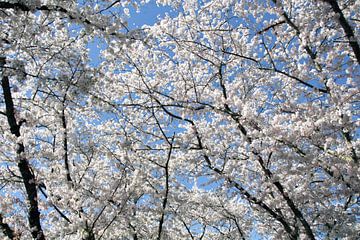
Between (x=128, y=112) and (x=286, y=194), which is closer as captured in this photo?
(x=286, y=194)

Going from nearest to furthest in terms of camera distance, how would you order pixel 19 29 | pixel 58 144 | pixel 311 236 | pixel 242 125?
pixel 19 29 → pixel 311 236 → pixel 242 125 → pixel 58 144

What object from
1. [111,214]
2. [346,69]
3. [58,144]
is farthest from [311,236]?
[58,144]

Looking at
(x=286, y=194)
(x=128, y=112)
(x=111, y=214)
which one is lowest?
(x=111, y=214)

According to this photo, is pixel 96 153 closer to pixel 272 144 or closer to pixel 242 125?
pixel 242 125

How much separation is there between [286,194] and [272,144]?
4.55ft

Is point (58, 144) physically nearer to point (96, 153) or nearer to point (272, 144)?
point (96, 153)

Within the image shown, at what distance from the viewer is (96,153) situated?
10133 millimetres

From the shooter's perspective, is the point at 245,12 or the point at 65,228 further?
the point at 245,12

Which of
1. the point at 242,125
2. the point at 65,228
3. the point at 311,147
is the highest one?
the point at 242,125

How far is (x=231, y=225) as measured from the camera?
13.5m

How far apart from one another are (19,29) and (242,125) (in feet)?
16.3

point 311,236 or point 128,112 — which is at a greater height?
point 128,112

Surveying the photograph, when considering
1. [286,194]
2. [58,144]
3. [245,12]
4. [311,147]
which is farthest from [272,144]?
[58,144]

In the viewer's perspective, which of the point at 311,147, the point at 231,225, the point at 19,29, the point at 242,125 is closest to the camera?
the point at 19,29
